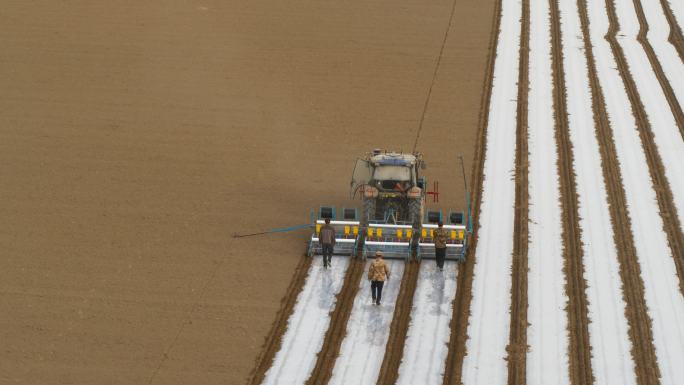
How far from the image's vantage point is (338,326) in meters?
18.2

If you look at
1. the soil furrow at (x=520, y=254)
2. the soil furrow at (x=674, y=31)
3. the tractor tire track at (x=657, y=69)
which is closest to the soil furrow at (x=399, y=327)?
the soil furrow at (x=520, y=254)

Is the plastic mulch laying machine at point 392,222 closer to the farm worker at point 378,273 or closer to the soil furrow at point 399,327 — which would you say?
the soil furrow at point 399,327

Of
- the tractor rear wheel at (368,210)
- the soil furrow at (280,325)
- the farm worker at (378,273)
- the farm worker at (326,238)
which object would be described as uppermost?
the tractor rear wheel at (368,210)

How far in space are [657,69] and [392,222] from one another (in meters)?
19.6

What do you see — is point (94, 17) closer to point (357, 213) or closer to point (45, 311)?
point (357, 213)

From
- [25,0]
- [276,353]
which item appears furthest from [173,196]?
[25,0]

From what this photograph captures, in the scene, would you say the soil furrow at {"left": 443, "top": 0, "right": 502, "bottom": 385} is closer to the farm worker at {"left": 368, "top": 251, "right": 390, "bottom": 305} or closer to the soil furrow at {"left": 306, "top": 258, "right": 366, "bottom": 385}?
the farm worker at {"left": 368, "top": 251, "right": 390, "bottom": 305}

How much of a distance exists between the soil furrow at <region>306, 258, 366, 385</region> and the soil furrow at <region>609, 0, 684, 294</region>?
612 centimetres

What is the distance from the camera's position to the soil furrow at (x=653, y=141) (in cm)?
2226

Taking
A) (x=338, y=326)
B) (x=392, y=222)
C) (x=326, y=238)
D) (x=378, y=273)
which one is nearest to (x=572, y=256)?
(x=392, y=222)

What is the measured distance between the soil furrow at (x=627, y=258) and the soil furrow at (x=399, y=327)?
3.79 meters

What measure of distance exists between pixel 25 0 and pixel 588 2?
2452cm

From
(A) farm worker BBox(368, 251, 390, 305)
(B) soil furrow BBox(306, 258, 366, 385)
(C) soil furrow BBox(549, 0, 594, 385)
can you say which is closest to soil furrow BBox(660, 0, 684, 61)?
(C) soil furrow BBox(549, 0, 594, 385)

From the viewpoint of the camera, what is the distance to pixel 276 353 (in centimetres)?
1731
